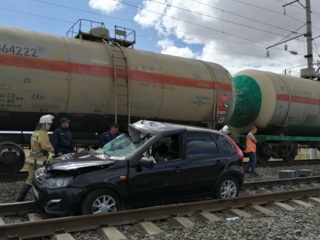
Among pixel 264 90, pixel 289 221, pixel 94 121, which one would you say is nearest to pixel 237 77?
pixel 264 90

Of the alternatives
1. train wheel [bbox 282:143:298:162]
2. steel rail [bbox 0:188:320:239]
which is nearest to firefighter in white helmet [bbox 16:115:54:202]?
steel rail [bbox 0:188:320:239]

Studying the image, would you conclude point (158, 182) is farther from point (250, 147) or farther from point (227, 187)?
point (250, 147)

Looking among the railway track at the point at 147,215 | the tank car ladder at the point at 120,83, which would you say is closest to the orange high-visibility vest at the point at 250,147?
the railway track at the point at 147,215

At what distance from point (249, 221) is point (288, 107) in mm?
10559

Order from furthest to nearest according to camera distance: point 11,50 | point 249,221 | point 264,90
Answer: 1. point 264,90
2. point 11,50
3. point 249,221

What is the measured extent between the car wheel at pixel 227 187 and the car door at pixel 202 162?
0.19 metres

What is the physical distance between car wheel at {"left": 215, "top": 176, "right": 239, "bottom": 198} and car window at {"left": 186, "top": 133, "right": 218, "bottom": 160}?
624 millimetres

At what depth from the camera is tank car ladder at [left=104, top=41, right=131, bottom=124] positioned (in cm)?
1066

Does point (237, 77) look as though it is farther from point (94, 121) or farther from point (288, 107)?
point (94, 121)

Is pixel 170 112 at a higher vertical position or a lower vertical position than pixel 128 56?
lower

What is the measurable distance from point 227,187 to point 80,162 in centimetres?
311

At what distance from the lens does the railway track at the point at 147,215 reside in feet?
16.7

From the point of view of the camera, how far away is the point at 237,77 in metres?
16.3

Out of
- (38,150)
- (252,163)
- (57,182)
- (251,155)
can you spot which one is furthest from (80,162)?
(251,155)
